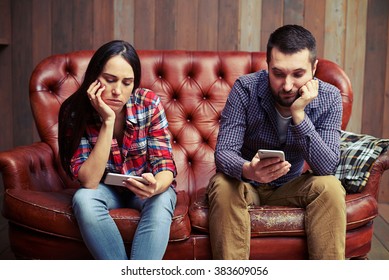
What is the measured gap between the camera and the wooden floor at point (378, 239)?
2.45m

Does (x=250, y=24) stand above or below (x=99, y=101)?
above

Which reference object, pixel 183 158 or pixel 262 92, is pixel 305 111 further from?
pixel 183 158

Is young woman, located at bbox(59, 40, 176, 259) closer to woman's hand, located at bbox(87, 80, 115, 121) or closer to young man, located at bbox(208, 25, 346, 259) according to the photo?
→ woman's hand, located at bbox(87, 80, 115, 121)

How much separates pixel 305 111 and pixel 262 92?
17cm

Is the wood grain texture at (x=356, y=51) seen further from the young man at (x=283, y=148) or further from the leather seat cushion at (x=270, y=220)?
the leather seat cushion at (x=270, y=220)

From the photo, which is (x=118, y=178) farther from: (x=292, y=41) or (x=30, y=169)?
(x=292, y=41)

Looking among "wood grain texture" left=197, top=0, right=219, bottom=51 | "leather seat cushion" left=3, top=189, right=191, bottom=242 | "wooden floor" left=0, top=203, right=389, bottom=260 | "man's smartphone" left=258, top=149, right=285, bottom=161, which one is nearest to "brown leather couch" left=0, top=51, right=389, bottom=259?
"leather seat cushion" left=3, top=189, right=191, bottom=242

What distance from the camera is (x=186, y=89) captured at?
2518 mm

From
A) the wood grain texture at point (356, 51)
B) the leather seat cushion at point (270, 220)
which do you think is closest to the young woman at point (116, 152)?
the leather seat cushion at point (270, 220)

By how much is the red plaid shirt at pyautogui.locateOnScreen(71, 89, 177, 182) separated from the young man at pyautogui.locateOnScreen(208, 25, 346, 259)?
0.20 metres

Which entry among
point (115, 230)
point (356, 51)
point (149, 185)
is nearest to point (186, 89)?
point (149, 185)

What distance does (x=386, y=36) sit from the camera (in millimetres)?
3137

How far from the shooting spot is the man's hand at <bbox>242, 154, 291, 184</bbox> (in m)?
1.73

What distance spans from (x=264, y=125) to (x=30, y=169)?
91 cm
